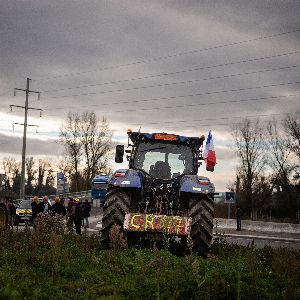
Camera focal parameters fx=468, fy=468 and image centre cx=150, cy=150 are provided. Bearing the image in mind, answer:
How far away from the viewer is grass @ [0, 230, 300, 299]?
5.85 m

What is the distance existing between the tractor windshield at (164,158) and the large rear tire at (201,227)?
5.94ft

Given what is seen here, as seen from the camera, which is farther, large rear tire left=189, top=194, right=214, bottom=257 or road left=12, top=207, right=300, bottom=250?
road left=12, top=207, right=300, bottom=250

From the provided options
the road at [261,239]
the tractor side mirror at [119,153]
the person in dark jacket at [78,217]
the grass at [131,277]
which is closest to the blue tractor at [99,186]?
the road at [261,239]

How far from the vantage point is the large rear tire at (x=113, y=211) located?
10406 mm

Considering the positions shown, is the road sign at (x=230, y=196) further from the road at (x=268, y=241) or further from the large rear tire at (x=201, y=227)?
the large rear tire at (x=201, y=227)

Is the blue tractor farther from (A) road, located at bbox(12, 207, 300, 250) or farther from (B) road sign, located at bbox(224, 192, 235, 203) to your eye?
(B) road sign, located at bbox(224, 192, 235, 203)

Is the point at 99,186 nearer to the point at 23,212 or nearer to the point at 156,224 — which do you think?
the point at 23,212

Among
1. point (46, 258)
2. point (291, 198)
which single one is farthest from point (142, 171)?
point (291, 198)

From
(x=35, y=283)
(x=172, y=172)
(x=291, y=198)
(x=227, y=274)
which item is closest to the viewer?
(x=35, y=283)

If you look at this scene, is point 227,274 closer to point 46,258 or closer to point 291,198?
point 46,258

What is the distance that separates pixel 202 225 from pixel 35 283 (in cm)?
478

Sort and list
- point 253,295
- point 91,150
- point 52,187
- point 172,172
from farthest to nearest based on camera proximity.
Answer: point 52,187, point 91,150, point 172,172, point 253,295

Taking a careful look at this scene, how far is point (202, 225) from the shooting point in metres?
10.2

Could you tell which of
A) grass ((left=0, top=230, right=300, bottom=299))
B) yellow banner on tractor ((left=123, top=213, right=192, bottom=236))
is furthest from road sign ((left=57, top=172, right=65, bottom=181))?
grass ((left=0, top=230, right=300, bottom=299))
